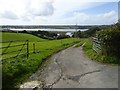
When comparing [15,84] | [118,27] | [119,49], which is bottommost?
[15,84]

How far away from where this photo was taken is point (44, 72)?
11828 millimetres

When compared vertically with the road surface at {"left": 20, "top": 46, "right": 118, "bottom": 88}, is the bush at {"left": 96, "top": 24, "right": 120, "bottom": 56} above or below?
above

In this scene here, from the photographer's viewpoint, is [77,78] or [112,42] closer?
[77,78]

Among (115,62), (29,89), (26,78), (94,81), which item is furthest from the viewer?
(115,62)

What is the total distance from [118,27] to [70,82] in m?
7.54

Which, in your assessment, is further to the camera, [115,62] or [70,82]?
[115,62]

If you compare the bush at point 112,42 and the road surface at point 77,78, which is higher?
the bush at point 112,42

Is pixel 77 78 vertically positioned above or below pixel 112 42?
below

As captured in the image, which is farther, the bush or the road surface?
the bush

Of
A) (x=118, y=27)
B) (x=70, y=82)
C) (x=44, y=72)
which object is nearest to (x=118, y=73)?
(x=70, y=82)

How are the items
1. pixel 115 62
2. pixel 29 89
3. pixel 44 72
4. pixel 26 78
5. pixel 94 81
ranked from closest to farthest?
pixel 29 89 < pixel 94 81 < pixel 26 78 < pixel 44 72 < pixel 115 62

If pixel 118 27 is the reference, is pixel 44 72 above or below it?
below

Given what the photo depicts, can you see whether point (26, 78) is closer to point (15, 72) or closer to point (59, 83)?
point (15, 72)

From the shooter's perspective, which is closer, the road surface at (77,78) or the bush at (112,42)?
the road surface at (77,78)
